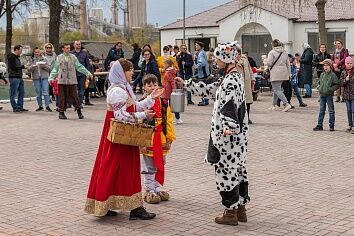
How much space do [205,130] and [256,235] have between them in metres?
7.23

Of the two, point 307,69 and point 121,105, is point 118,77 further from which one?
point 307,69

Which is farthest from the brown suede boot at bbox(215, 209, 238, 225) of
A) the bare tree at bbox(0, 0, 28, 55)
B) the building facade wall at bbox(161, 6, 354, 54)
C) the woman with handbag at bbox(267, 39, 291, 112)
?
the bare tree at bbox(0, 0, 28, 55)

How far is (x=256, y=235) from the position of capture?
6242 mm

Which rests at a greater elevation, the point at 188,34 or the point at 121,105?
the point at 188,34

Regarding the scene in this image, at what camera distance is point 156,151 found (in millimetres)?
7422

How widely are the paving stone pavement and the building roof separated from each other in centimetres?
1644

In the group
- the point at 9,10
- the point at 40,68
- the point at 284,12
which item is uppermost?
the point at 9,10

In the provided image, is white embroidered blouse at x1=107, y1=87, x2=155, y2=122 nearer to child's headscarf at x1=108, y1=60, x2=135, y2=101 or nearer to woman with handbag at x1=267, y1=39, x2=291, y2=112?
child's headscarf at x1=108, y1=60, x2=135, y2=101

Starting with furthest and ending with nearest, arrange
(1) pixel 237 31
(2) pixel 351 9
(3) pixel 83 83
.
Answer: (1) pixel 237 31
(2) pixel 351 9
(3) pixel 83 83

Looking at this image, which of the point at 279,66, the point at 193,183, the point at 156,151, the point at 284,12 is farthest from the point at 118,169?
the point at 284,12

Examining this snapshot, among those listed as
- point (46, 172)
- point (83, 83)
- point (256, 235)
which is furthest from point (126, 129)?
point (83, 83)

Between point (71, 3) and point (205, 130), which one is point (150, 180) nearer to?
point (205, 130)

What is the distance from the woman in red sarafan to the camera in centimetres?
673

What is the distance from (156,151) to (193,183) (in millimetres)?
1279
